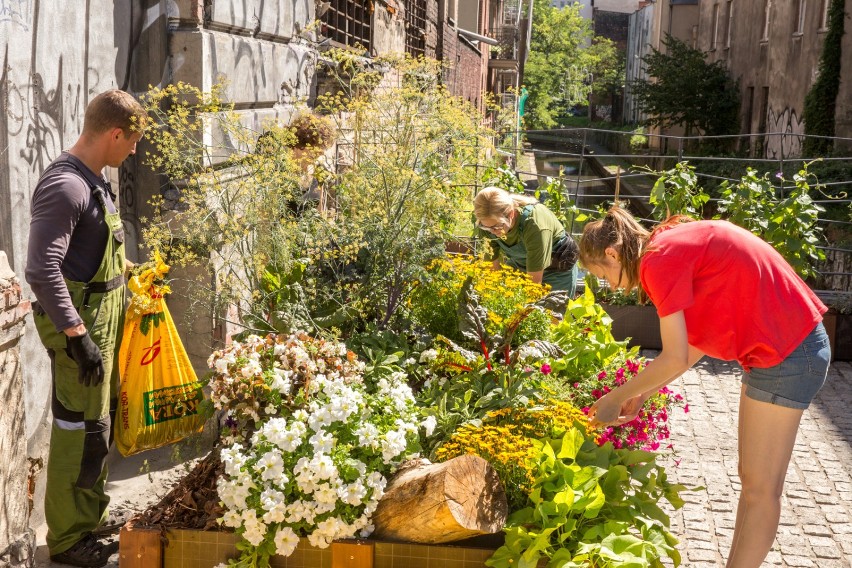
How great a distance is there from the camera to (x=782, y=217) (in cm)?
798

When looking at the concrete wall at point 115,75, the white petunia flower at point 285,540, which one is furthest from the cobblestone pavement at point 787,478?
the concrete wall at point 115,75

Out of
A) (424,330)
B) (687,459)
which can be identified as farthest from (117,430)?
(687,459)

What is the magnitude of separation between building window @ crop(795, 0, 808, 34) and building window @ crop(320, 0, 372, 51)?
52.8ft

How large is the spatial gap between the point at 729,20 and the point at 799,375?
1258 inches

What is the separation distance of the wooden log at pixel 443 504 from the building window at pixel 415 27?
1193 centimetres

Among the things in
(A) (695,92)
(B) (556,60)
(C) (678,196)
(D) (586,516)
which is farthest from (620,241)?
Result: (B) (556,60)

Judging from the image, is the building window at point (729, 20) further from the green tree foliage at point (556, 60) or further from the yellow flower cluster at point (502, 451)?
the yellow flower cluster at point (502, 451)

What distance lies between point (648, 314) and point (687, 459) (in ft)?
9.24

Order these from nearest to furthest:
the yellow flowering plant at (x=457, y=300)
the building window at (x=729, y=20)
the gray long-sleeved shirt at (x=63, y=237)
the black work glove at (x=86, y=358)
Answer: the gray long-sleeved shirt at (x=63, y=237)
the black work glove at (x=86, y=358)
the yellow flowering plant at (x=457, y=300)
the building window at (x=729, y=20)

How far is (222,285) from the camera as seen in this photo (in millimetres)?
5324

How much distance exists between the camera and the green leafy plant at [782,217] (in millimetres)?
7945

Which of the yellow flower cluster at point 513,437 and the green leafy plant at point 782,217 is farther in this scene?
the green leafy plant at point 782,217

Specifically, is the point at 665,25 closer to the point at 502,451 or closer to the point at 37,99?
the point at 37,99

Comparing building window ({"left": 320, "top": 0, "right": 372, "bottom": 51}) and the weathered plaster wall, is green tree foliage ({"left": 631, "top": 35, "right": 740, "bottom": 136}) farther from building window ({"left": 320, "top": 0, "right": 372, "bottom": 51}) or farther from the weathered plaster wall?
the weathered plaster wall
